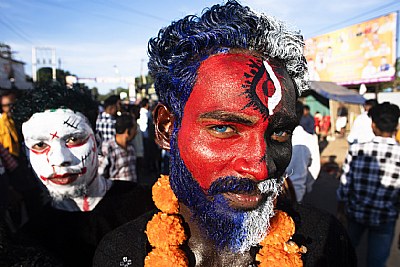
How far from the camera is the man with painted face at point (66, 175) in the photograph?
7.07 ft

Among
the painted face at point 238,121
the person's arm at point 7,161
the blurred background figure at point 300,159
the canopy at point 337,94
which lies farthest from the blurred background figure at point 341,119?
the painted face at point 238,121

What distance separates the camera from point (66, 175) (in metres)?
2.19

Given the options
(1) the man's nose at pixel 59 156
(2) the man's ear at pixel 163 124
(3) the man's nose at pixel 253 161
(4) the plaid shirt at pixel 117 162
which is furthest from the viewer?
(4) the plaid shirt at pixel 117 162

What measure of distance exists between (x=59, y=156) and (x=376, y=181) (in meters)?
2.87

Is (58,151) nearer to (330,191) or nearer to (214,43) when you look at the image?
(214,43)

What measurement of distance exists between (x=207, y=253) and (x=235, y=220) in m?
0.36

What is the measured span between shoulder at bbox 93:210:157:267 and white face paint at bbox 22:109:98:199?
573mm

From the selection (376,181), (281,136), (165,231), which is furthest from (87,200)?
(376,181)

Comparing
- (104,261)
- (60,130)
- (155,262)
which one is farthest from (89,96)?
(155,262)

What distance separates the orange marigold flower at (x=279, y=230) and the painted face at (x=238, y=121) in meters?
0.34

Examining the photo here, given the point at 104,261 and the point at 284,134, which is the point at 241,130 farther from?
the point at 104,261

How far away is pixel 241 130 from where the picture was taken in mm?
1338

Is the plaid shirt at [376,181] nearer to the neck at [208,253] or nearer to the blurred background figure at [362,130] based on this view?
the neck at [208,253]

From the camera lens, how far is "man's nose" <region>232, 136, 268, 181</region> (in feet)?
4.21
